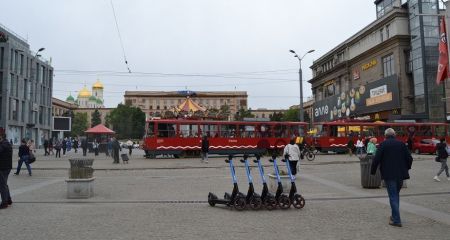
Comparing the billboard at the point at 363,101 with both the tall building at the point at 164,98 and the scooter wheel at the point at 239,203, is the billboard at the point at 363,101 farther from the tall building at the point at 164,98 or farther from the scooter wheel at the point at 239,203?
the tall building at the point at 164,98

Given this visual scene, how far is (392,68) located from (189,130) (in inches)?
1399

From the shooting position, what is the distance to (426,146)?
40.2 m

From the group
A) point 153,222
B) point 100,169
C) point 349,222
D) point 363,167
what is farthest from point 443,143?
point 100,169

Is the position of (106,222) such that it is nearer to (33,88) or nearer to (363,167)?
(363,167)

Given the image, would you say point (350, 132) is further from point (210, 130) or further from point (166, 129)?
point (166, 129)

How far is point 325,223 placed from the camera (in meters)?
8.55

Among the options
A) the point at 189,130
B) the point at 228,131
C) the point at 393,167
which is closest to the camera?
the point at 393,167

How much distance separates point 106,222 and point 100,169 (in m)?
15.6

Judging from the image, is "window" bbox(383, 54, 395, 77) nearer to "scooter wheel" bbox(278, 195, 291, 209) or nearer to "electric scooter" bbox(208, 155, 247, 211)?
"scooter wheel" bbox(278, 195, 291, 209)

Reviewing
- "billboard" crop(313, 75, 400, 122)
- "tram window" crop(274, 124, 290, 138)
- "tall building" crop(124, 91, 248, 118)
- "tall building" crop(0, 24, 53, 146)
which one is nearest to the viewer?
"tram window" crop(274, 124, 290, 138)

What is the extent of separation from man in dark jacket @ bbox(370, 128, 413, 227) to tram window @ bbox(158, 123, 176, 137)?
27180 millimetres

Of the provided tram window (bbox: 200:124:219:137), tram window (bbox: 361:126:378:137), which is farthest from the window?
tram window (bbox: 200:124:219:137)

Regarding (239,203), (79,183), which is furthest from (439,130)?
(79,183)

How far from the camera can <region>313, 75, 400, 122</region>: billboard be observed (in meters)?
57.6
